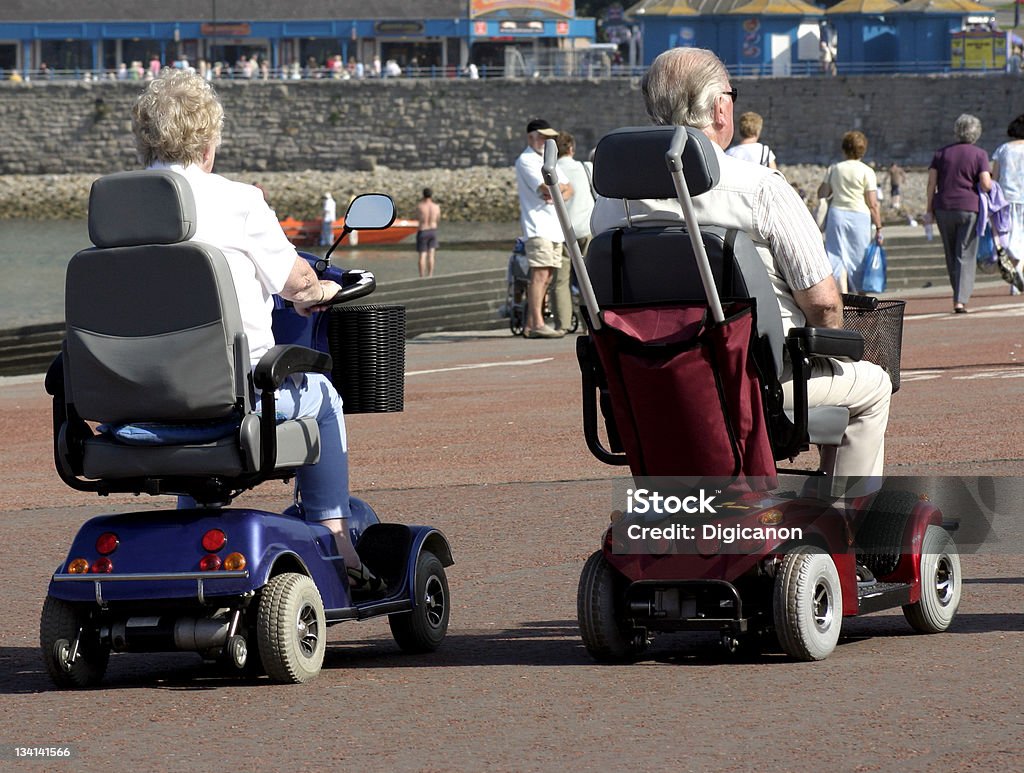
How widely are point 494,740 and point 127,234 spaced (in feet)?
5.76

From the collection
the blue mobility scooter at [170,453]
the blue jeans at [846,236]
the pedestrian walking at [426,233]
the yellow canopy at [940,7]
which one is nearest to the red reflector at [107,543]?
the blue mobility scooter at [170,453]

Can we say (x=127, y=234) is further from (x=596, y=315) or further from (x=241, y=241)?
(x=596, y=315)

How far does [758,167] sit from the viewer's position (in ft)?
18.3

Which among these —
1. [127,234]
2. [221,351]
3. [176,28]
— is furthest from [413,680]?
[176,28]

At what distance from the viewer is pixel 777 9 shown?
3408 inches

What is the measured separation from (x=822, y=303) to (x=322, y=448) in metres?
1.50

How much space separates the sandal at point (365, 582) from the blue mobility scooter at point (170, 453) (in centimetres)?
39

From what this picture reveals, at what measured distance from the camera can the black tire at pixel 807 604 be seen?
5340mm

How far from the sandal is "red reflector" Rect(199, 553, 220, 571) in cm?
68

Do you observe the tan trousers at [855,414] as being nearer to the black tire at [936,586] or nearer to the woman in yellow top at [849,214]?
the black tire at [936,586]

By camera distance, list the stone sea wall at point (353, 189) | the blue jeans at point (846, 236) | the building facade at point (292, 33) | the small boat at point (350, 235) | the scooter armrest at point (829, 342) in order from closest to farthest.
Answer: the scooter armrest at point (829, 342) → the blue jeans at point (846, 236) → the small boat at point (350, 235) → the stone sea wall at point (353, 189) → the building facade at point (292, 33)

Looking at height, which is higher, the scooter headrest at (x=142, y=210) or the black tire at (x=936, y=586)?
the scooter headrest at (x=142, y=210)

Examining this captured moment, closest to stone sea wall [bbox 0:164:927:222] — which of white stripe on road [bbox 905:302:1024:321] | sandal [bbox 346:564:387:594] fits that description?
white stripe on road [bbox 905:302:1024:321]

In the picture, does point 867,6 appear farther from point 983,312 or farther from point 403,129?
point 983,312
